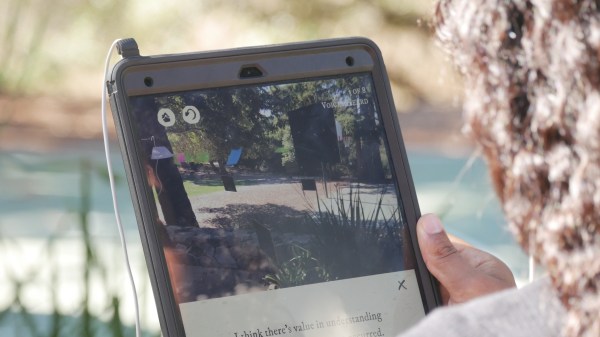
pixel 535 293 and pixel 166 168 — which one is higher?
pixel 166 168

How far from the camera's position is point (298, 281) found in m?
0.78

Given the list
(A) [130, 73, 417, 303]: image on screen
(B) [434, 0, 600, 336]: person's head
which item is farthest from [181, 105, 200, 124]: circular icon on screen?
(B) [434, 0, 600, 336]: person's head

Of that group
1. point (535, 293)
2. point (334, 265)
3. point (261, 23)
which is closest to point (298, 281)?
point (334, 265)

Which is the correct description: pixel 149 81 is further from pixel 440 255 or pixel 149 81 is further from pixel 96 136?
pixel 96 136

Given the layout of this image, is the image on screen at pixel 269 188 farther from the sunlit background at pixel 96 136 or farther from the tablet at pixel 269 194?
the sunlit background at pixel 96 136

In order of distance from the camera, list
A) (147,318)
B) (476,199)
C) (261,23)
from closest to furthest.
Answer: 1. (147,318)
2. (476,199)
3. (261,23)

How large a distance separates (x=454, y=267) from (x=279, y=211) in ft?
0.56

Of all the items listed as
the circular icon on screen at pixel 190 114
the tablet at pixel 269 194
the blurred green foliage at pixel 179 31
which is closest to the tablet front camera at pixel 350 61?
the tablet at pixel 269 194

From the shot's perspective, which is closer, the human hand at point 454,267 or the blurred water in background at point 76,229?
the human hand at point 454,267

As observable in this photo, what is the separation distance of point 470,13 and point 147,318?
1.05 m

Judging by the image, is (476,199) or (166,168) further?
(476,199)

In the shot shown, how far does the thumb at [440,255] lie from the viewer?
80cm

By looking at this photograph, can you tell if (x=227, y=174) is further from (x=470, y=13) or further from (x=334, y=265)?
(x=470, y=13)

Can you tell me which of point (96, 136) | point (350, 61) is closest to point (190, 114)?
point (350, 61)
